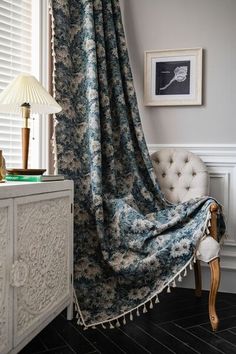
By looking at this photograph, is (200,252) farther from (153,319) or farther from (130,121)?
(130,121)

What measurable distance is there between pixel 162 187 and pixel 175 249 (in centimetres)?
78

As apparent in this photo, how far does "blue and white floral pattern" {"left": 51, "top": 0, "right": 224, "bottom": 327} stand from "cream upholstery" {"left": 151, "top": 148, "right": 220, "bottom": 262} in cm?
14

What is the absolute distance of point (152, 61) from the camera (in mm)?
3174

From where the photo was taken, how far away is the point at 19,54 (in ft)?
8.43

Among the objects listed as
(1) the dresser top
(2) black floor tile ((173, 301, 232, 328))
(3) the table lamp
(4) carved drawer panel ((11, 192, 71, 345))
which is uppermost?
(3) the table lamp

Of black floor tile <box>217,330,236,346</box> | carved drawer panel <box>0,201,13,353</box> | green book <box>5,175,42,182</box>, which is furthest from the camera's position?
black floor tile <box>217,330,236,346</box>

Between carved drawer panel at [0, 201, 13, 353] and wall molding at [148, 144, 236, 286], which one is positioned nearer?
carved drawer panel at [0, 201, 13, 353]

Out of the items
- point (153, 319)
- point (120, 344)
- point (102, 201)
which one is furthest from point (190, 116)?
point (120, 344)

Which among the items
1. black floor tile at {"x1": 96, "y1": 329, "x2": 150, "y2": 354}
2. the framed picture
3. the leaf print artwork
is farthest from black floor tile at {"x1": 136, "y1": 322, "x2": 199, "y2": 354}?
the leaf print artwork

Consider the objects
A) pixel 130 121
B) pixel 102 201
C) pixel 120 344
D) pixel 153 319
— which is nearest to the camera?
pixel 120 344

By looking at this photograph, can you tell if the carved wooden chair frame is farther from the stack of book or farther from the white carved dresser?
the stack of book

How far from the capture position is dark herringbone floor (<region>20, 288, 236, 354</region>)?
79.5 inches

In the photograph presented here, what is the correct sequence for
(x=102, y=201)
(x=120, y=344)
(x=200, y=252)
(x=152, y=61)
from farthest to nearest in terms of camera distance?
(x=152, y=61), (x=102, y=201), (x=200, y=252), (x=120, y=344)

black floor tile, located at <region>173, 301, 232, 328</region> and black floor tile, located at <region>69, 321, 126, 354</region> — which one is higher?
black floor tile, located at <region>69, 321, 126, 354</region>
